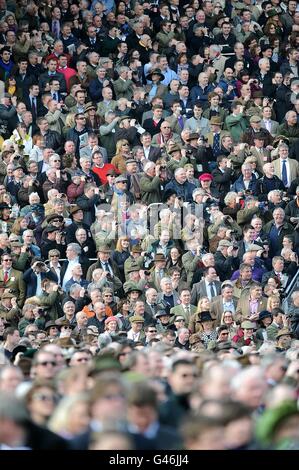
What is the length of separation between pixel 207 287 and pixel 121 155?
130 inches

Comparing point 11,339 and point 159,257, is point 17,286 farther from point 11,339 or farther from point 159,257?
point 11,339

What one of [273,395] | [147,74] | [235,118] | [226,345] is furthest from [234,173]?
[273,395]

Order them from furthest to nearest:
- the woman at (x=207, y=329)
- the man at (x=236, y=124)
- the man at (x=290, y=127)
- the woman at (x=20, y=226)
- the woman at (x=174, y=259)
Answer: the man at (x=290, y=127)
the man at (x=236, y=124)
the woman at (x=20, y=226)
the woman at (x=174, y=259)
the woman at (x=207, y=329)

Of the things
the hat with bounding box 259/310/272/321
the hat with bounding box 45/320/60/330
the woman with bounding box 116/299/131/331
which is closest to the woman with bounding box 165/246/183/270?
the woman with bounding box 116/299/131/331

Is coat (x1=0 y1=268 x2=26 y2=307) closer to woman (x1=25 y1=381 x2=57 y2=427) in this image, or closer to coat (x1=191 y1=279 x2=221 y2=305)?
coat (x1=191 y1=279 x2=221 y2=305)

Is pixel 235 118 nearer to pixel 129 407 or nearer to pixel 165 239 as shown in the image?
pixel 165 239

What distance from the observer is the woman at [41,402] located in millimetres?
11555

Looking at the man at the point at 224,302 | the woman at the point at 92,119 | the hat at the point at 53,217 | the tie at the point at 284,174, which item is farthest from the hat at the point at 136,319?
the woman at the point at 92,119

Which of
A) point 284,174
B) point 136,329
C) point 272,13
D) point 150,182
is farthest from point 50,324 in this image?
point 272,13

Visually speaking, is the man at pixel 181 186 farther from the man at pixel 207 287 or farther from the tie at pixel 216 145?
the man at pixel 207 287

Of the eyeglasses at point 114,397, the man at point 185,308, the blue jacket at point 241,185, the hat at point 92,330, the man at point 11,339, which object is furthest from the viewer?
the blue jacket at point 241,185

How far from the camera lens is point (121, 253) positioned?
22.8 metres

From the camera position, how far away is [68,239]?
23.0 metres

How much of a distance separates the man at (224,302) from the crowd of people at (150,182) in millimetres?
22
